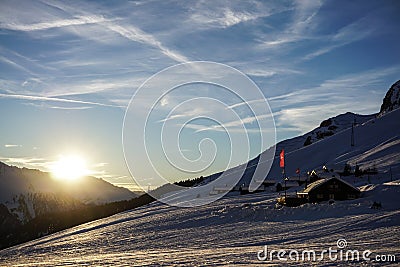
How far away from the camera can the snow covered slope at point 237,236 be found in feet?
78.2

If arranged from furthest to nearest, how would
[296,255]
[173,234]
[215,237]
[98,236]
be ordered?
[98,236]
[173,234]
[215,237]
[296,255]

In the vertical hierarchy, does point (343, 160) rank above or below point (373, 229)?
above

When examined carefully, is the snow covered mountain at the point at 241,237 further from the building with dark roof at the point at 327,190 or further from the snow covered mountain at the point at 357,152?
the snow covered mountain at the point at 357,152

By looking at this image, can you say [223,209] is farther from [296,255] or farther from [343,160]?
[343,160]

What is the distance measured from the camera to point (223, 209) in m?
56.8

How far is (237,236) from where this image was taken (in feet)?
121

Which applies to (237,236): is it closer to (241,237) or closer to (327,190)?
(241,237)

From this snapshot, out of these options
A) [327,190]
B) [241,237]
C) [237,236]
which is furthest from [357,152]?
[241,237]

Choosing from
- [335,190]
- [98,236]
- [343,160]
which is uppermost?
[343,160]

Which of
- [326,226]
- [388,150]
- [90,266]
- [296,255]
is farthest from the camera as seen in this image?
[388,150]

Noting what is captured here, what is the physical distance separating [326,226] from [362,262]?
17900 mm

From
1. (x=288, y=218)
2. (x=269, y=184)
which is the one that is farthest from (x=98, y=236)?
(x=269, y=184)

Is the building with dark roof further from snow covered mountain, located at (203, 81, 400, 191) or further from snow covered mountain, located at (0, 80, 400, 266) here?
snow covered mountain, located at (203, 81, 400, 191)

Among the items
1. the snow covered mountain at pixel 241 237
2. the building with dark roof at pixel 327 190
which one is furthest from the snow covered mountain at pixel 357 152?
the building with dark roof at pixel 327 190
